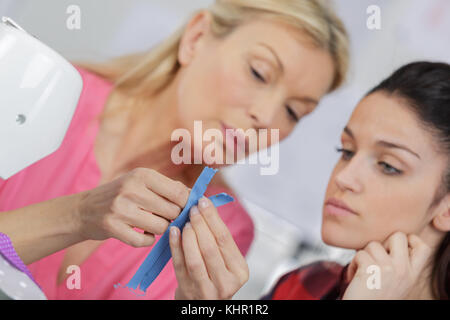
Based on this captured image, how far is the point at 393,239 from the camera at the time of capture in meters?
0.51

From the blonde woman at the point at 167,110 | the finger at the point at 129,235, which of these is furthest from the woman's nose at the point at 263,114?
the finger at the point at 129,235

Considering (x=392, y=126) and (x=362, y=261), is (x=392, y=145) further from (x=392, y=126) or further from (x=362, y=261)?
(x=362, y=261)

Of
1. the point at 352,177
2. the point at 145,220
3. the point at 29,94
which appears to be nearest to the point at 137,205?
the point at 145,220

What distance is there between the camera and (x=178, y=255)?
1.49 feet

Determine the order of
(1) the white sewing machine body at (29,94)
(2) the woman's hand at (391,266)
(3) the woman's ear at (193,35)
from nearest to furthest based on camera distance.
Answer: (1) the white sewing machine body at (29,94), (2) the woman's hand at (391,266), (3) the woman's ear at (193,35)

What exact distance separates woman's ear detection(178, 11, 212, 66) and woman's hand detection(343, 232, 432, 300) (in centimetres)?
33

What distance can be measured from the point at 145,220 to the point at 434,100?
0.33 m

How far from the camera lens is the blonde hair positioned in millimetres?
558

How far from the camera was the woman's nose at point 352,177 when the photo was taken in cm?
51

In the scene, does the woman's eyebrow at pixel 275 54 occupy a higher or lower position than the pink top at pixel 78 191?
higher

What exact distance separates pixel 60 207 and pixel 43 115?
106 mm

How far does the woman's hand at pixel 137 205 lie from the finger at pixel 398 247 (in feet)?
0.79

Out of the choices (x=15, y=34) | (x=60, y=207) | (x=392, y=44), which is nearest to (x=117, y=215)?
(x=60, y=207)

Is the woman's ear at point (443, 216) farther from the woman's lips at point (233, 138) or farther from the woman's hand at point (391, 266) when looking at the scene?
the woman's lips at point (233, 138)
